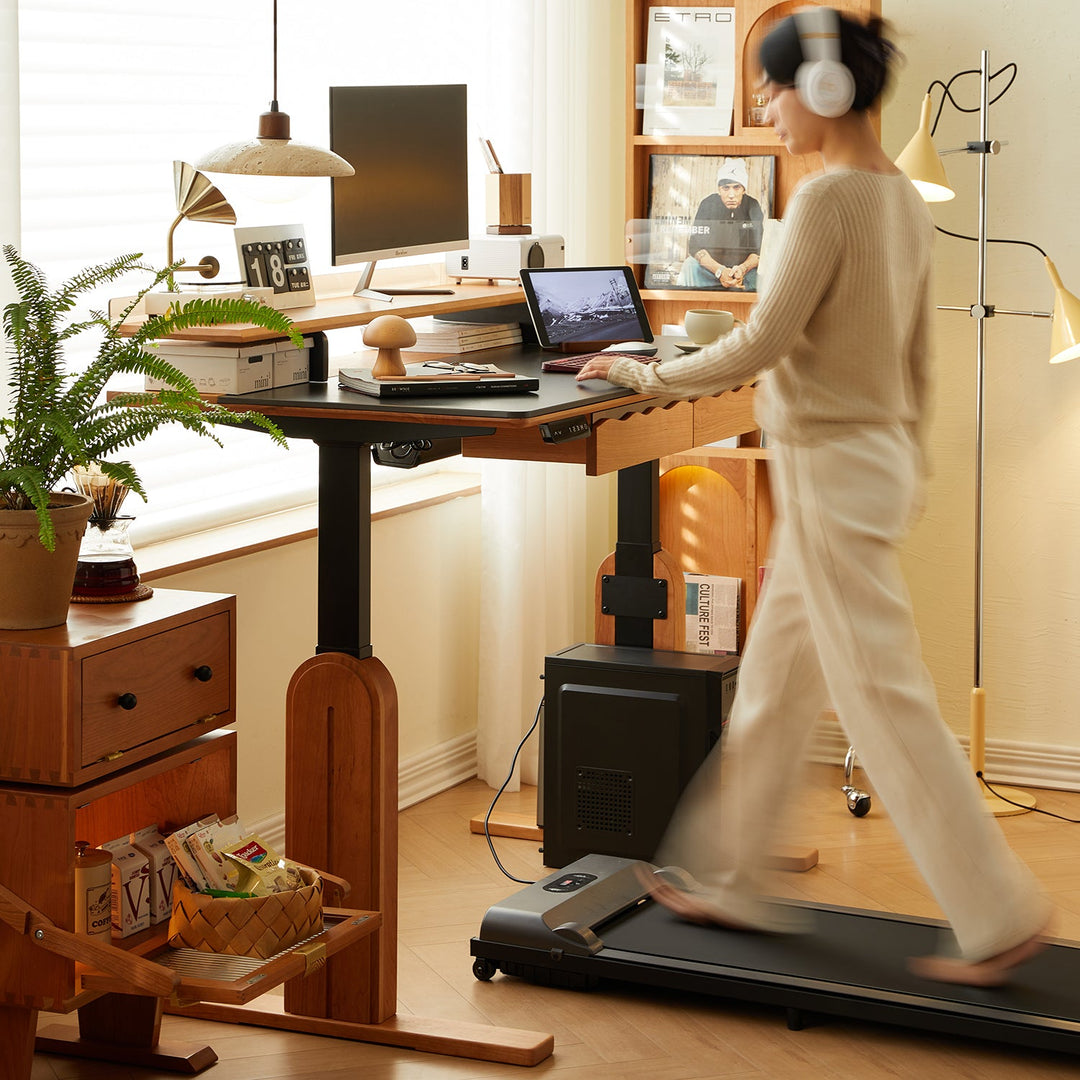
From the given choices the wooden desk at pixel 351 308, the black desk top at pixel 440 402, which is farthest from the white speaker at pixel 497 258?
the black desk top at pixel 440 402

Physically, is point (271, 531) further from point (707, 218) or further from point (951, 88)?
point (951, 88)

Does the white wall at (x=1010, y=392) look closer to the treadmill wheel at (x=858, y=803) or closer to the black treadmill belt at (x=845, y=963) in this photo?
the treadmill wheel at (x=858, y=803)

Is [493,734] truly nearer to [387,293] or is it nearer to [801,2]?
[387,293]

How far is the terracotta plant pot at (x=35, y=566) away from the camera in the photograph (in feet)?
7.27

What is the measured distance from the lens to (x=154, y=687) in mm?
2348

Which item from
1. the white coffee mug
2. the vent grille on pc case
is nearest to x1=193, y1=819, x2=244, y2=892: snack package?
the vent grille on pc case

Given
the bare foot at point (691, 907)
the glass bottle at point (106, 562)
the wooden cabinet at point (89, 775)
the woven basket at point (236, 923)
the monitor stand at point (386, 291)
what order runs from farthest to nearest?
1. the monitor stand at point (386, 291)
2. the bare foot at point (691, 907)
3. the glass bottle at point (106, 562)
4. the woven basket at point (236, 923)
5. the wooden cabinet at point (89, 775)

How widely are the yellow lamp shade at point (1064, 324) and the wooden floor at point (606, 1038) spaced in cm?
112

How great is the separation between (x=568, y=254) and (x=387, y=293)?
83cm

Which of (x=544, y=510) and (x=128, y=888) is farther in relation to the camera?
(x=544, y=510)

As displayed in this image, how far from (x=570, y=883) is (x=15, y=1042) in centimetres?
107

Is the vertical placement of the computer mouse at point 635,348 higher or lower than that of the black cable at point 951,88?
lower

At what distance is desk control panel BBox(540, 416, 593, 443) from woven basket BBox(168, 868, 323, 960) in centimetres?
77

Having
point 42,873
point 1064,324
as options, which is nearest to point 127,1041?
point 42,873
